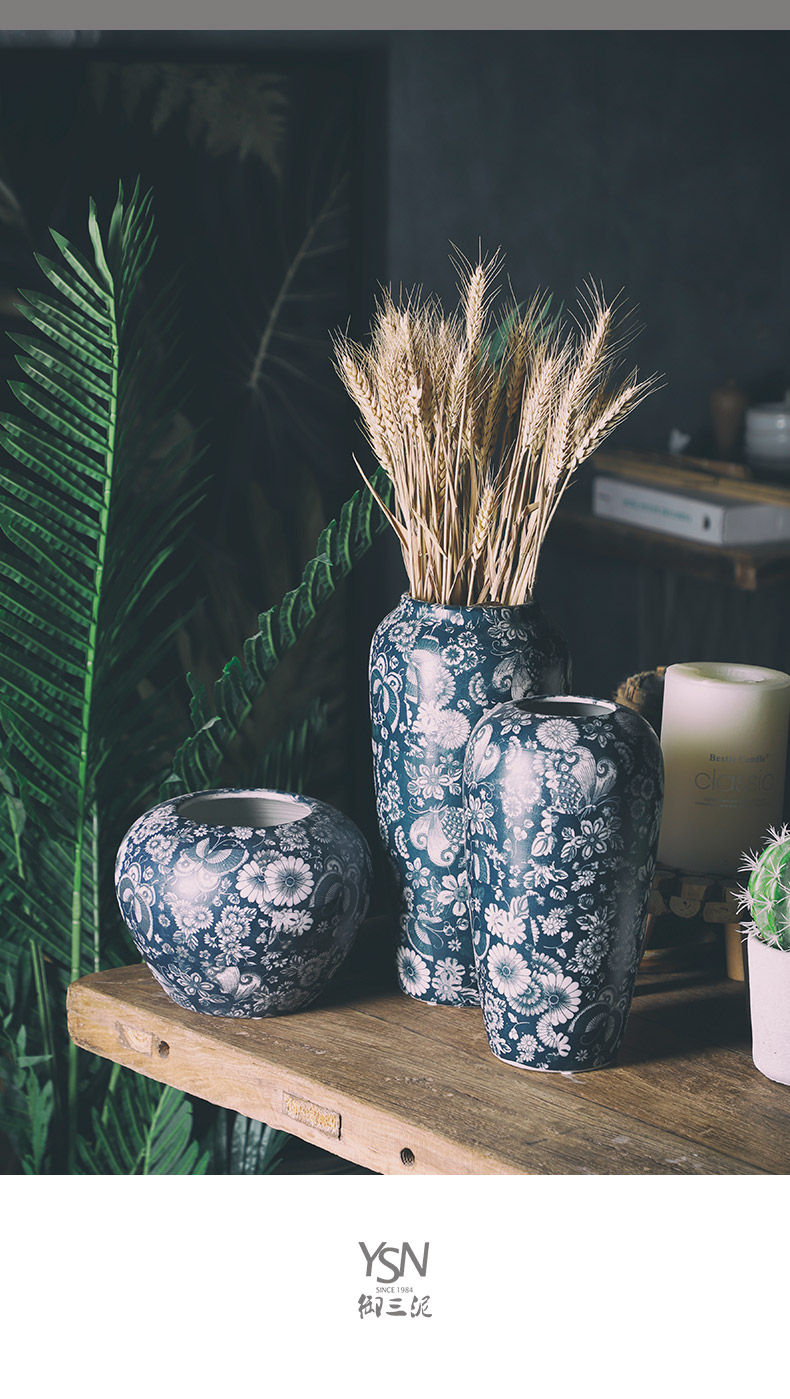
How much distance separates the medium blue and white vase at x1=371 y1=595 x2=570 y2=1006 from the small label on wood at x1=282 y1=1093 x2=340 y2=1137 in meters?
0.14

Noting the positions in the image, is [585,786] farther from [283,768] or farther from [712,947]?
[283,768]

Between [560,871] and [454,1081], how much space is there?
0.15 metres

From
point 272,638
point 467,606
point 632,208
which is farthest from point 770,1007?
point 632,208

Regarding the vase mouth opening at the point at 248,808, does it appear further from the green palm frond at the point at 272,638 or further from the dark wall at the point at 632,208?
the dark wall at the point at 632,208

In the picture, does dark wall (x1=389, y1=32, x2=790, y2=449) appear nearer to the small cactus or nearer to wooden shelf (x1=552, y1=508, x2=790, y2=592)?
wooden shelf (x1=552, y1=508, x2=790, y2=592)

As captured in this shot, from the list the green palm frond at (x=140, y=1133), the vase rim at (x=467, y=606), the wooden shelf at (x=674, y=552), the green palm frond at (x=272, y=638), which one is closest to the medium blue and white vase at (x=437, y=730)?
the vase rim at (x=467, y=606)

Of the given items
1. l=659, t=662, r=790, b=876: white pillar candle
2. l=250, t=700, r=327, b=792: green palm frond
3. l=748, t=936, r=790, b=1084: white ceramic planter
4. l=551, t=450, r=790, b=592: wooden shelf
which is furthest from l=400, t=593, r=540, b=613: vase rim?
l=551, t=450, r=790, b=592: wooden shelf

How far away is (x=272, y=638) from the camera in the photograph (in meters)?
1.16

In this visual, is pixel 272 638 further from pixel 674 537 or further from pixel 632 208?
pixel 632 208

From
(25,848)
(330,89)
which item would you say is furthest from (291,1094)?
(330,89)
